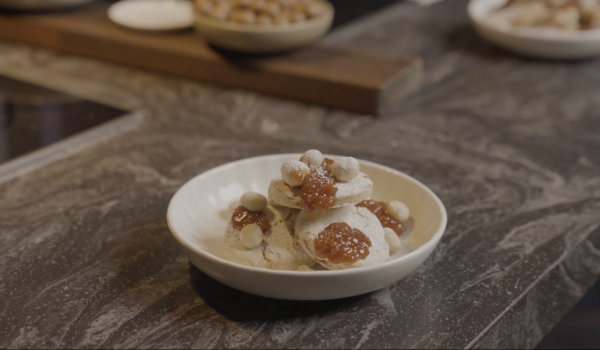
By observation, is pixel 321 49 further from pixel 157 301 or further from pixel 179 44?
pixel 157 301

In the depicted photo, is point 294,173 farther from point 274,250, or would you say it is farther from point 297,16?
point 297,16

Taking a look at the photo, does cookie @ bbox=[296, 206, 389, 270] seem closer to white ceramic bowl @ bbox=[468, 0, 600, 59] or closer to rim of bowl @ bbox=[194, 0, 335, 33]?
rim of bowl @ bbox=[194, 0, 335, 33]

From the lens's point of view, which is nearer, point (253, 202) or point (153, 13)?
point (253, 202)

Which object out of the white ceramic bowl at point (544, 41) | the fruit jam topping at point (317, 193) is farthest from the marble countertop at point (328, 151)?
the fruit jam topping at point (317, 193)

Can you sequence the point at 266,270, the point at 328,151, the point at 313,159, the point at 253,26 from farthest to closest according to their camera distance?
the point at 253,26
the point at 328,151
the point at 313,159
the point at 266,270

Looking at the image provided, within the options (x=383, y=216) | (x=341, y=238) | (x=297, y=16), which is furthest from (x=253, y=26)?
(x=341, y=238)

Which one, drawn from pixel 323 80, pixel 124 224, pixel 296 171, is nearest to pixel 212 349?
pixel 296 171

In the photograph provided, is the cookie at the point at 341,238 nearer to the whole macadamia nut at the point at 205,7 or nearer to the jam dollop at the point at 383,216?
the jam dollop at the point at 383,216
